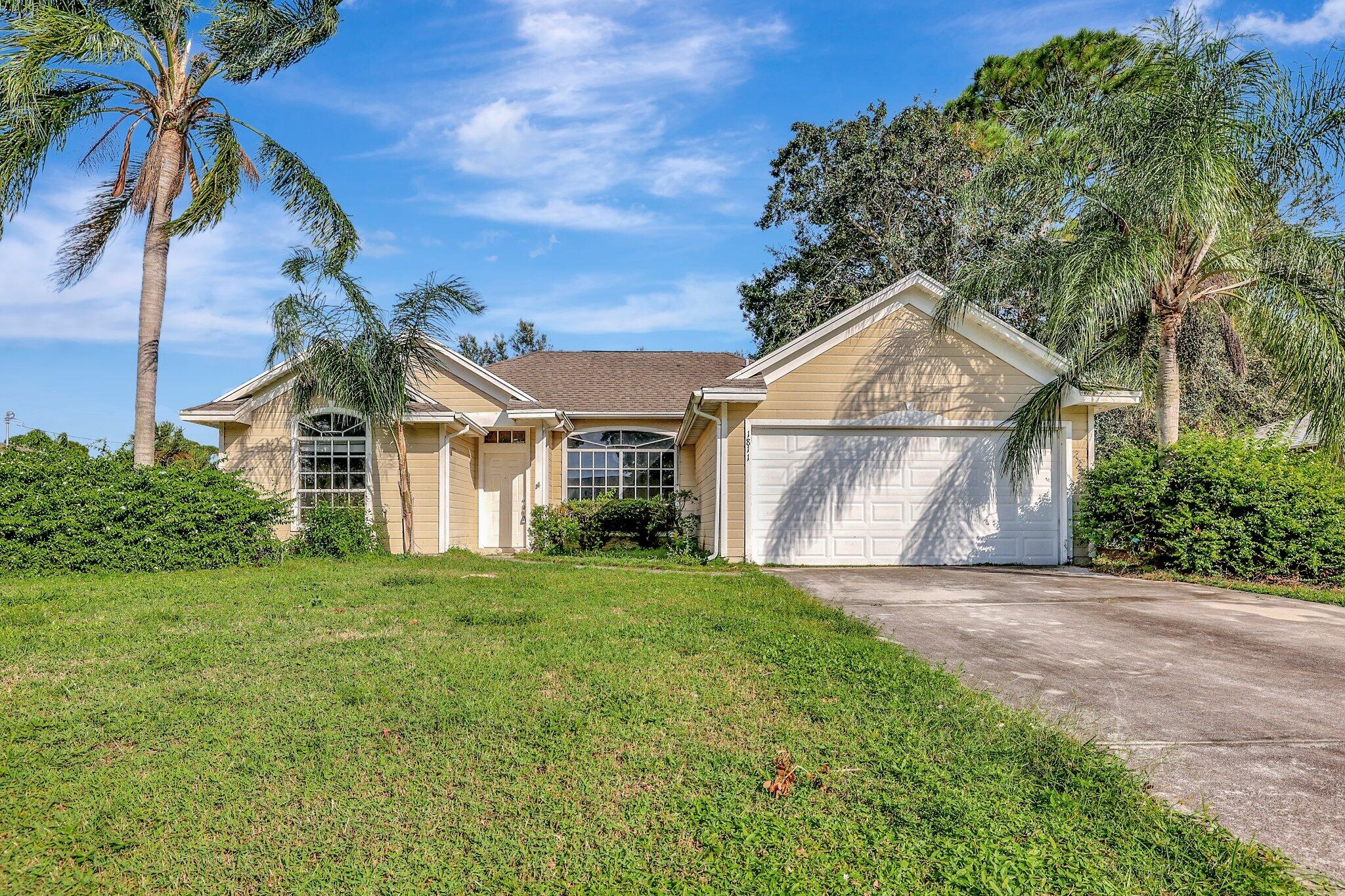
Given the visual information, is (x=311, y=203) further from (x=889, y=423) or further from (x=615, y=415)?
(x=889, y=423)

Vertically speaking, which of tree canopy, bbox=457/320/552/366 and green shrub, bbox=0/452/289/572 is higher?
tree canopy, bbox=457/320/552/366

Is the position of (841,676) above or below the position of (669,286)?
below

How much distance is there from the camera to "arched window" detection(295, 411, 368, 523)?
1364cm

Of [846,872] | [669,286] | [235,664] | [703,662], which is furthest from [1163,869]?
[669,286]

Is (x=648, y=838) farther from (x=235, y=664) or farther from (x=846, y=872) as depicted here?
(x=235, y=664)

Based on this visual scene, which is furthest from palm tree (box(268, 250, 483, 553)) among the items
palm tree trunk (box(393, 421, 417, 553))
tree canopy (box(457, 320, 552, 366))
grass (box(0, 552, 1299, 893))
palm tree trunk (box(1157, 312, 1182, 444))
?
tree canopy (box(457, 320, 552, 366))

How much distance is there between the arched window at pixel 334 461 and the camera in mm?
13641

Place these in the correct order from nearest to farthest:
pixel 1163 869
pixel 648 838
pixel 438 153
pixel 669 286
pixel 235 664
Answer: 1. pixel 1163 869
2. pixel 648 838
3. pixel 235 664
4. pixel 438 153
5. pixel 669 286

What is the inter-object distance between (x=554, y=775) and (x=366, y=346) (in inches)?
412

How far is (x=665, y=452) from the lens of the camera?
53.2 ft

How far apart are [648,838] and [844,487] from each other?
31.9ft

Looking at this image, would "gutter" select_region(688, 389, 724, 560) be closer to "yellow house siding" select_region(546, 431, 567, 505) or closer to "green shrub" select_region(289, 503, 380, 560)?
"yellow house siding" select_region(546, 431, 567, 505)

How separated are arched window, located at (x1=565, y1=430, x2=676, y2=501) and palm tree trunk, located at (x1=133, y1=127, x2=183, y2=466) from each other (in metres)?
7.35

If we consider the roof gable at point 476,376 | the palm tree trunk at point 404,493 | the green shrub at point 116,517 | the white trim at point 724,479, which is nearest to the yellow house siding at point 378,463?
the palm tree trunk at point 404,493
